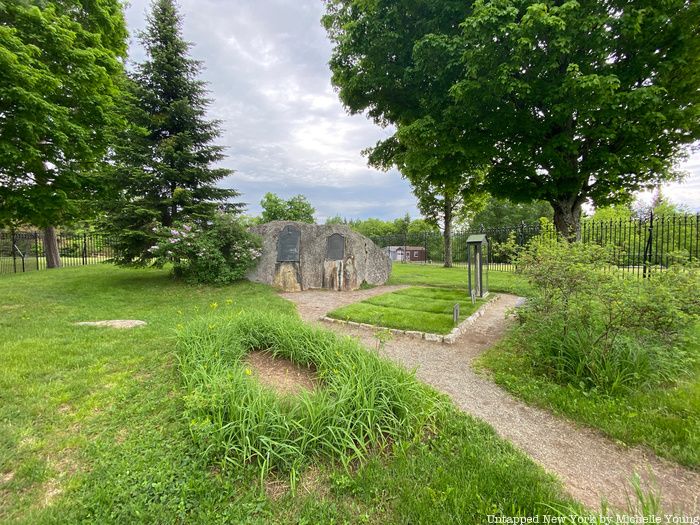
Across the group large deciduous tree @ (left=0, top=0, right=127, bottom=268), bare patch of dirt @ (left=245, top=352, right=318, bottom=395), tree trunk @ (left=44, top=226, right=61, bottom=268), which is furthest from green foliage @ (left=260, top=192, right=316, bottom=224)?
bare patch of dirt @ (left=245, top=352, right=318, bottom=395)

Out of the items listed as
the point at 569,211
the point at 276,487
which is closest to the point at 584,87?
the point at 569,211

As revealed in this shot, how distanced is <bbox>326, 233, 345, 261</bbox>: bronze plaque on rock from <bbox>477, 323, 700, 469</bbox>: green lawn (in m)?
6.81

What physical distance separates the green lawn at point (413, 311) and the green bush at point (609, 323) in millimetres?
1785

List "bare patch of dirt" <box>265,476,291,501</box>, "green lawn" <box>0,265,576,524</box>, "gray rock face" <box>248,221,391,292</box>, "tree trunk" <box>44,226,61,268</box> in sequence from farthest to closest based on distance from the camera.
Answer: "tree trunk" <box>44,226,61,268</box>
"gray rock face" <box>248,221,391,292</box>
"bare patch of dirt" <box>265,476,291,501</box>
"green lawn" <box>0,265,576,524</box>

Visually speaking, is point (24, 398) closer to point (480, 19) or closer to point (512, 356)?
point (512, 356)

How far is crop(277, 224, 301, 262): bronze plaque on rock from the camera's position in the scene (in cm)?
979

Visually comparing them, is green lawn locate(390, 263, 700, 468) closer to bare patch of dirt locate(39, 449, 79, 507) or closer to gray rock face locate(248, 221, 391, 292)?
bare patch of dirt locate(39, 449, 79, 507)

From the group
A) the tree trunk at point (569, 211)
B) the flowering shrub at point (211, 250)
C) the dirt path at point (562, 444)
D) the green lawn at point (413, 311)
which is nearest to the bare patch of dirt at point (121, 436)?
the dirt path at point (562, 444)

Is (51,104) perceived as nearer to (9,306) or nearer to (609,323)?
(9,306)

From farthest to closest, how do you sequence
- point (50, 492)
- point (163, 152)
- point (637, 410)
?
1. point (163, 152)
2. point (637, 410)
3. point (50, 492)

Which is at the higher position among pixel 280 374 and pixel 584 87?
pixel 584 87

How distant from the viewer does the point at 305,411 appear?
7.80 feet

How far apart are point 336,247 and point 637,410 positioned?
804 centimetres

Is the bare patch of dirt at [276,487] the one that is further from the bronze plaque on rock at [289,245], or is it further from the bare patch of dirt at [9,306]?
the bronze plaque on rock at [289,245]
